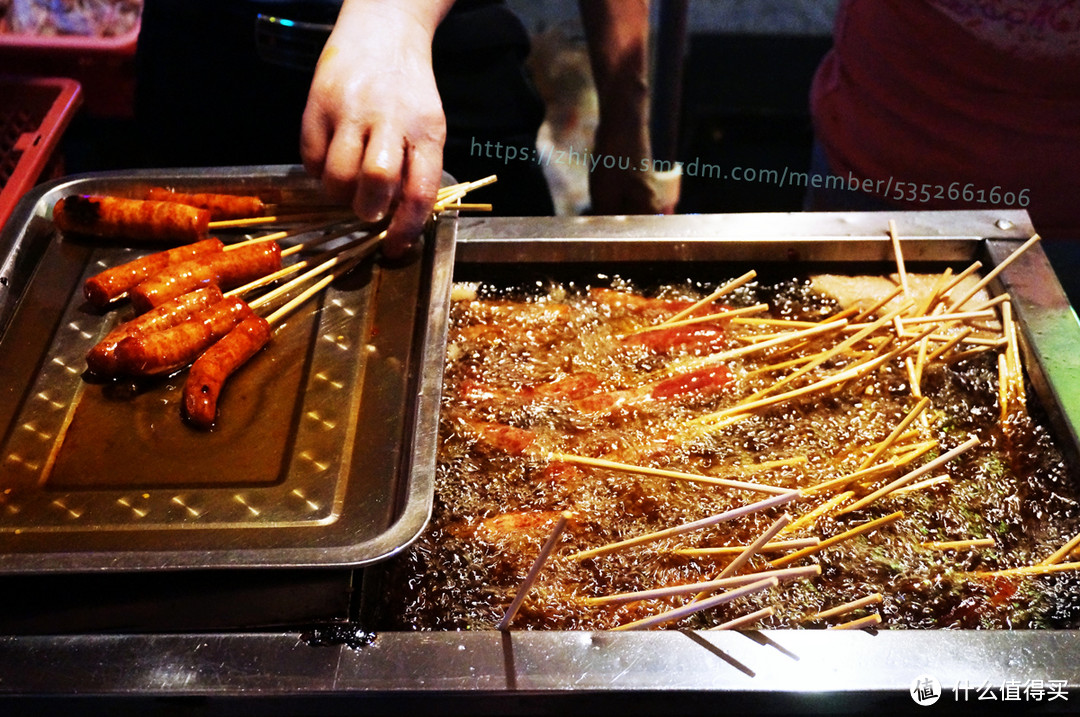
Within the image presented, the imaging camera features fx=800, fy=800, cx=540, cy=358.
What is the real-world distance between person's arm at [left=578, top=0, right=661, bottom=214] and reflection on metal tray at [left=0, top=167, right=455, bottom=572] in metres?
1.23

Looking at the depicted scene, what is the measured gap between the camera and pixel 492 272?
2502mm

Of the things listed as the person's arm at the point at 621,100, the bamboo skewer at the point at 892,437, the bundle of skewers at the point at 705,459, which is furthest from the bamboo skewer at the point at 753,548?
the person's arm at the point at 621,100

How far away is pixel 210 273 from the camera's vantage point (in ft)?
7.11

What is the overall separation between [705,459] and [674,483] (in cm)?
11

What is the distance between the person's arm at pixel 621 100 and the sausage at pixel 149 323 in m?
1.78

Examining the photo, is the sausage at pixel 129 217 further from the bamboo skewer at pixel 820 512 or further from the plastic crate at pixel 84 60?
the bamboo skewer at pixel 820 512

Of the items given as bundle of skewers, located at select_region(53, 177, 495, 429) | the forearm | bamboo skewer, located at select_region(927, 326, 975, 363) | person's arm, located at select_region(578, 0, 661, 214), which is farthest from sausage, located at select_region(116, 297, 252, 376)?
bamboo skewer, located at select_region(927, 326, 975, 363)

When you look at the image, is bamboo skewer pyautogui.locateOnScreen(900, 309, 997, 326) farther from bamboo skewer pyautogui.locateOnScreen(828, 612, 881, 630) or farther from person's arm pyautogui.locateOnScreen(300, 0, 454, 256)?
person's arm pyautogui.locateOnScreen(300, 0, 454, 256)

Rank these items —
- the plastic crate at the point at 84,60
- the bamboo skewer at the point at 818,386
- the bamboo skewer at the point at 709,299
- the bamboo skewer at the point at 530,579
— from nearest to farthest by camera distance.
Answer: the bamboo skewer at the point at 530,579 < the bamboo skewer at the point at 818,386 < the bamboo skewer at the point at 709,299 < the plastic crate at the point at 84,60

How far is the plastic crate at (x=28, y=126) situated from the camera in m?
2.70

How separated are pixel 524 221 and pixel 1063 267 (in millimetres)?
1936

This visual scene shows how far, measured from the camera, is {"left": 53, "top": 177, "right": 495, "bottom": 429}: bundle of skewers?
1.93m

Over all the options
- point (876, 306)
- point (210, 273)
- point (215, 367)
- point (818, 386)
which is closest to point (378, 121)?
point (210, 273)

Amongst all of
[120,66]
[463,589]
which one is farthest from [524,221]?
[120,66]
